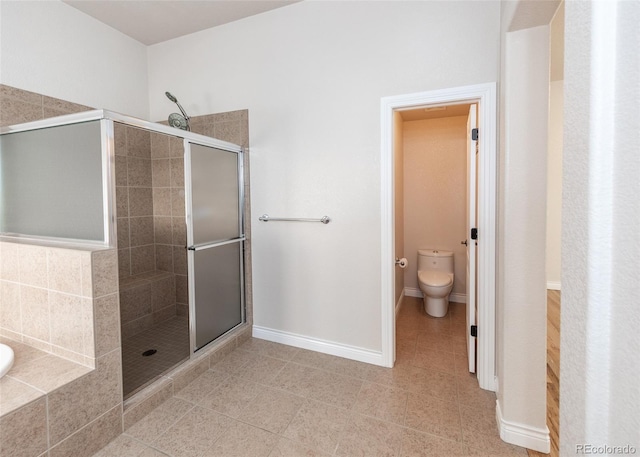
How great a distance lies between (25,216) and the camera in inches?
71.2

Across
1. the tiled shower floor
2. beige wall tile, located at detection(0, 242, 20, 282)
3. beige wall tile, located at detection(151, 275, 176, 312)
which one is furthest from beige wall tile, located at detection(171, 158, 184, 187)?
beige wall tile, located at detection(0, 242, 20, 282)

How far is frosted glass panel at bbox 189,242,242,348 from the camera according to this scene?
222cm

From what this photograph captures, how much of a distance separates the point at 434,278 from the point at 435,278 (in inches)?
0.4

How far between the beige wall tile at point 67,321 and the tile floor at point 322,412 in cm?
56

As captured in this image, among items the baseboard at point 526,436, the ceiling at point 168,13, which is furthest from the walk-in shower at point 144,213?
the baseboard at point 526,436

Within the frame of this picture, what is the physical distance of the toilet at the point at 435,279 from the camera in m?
3.04

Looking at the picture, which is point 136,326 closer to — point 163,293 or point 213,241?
point 163,293

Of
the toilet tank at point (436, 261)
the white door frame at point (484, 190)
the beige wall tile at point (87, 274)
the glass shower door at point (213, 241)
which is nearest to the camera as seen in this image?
the beige wall tile at point (87, 274)

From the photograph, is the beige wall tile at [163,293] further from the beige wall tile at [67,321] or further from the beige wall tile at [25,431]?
the beige wall tile at [25,431]

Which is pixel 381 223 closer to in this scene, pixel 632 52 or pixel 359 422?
pixel 359 422

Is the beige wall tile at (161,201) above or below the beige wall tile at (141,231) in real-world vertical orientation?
above

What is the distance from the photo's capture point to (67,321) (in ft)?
5.04

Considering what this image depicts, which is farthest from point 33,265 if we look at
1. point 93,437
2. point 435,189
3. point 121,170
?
point 435,189

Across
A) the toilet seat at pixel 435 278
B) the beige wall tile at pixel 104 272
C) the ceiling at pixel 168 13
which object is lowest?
the toilet seat at pixel 435 278
